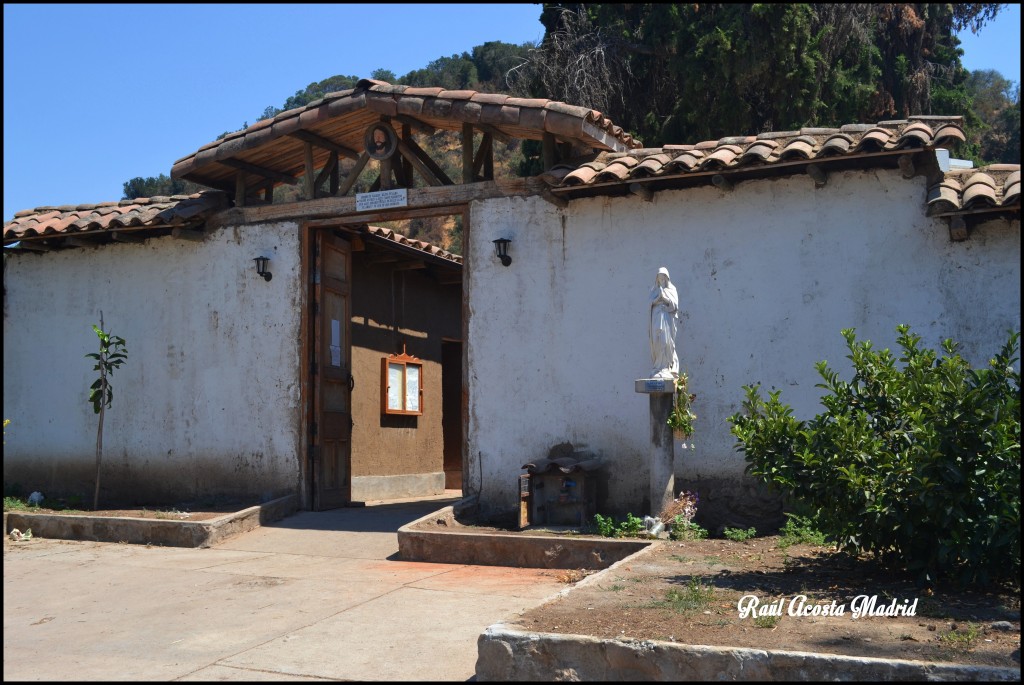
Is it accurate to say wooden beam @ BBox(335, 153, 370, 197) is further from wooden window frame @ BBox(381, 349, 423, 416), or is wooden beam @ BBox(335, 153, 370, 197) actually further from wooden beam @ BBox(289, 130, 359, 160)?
wooden window frame @ BBox(381, 349, 423, 416)

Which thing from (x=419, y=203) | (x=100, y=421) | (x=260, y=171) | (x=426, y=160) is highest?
(x=260, y=171)

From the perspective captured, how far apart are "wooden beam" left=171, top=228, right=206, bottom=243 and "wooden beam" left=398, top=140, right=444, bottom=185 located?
2.84 m

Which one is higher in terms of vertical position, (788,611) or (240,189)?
(240,189)

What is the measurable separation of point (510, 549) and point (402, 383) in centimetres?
635

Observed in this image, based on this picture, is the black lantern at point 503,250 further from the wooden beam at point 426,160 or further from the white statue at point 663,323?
the white statue at point 663,323

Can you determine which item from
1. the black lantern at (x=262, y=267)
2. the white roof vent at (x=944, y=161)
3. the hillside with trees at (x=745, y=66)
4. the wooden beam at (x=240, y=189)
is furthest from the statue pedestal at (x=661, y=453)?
the hillside with trees at (x=745, y=66)

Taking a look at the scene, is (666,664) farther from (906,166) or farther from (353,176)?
(353,176)

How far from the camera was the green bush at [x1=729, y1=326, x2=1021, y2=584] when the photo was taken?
5.70m

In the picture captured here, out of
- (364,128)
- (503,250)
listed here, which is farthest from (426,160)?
(503,250)

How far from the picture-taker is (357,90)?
430 inches

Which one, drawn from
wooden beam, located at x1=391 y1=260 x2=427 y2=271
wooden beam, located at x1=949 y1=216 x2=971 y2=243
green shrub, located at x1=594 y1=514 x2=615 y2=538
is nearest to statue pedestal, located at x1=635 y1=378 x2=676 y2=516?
green shrub, located at x1=594 y1=514 x2=615 y2=538

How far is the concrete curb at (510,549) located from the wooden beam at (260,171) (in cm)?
544

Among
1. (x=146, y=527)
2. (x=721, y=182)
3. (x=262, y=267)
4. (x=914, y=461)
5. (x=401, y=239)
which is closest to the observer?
(x=914, y=461)

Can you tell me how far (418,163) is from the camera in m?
11.0
